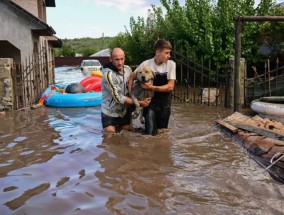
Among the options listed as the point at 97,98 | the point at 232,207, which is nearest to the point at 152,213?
the point at 232,207

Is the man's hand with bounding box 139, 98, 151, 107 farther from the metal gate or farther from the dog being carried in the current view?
the metal gate

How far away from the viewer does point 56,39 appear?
23.5m

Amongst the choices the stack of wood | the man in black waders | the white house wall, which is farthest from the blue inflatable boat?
the man in black waders

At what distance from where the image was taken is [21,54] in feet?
49.2

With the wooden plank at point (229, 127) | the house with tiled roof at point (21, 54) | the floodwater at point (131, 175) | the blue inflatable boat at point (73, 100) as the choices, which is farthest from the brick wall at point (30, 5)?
the wooden plank at point (229, 127)

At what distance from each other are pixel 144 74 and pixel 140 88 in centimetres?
35

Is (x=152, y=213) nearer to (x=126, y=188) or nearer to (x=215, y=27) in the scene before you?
(x=126, y=188)

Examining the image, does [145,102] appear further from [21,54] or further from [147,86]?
[21,54]

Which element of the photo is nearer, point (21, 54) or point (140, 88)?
point (140, 88)

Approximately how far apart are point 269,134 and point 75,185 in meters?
3.40

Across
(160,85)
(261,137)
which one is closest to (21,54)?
(160,85)

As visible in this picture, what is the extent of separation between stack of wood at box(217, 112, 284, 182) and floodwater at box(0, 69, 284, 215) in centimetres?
17

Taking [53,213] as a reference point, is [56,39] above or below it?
above

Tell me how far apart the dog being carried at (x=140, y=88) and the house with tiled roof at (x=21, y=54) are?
5748mm
